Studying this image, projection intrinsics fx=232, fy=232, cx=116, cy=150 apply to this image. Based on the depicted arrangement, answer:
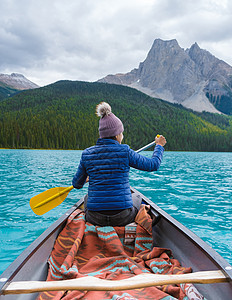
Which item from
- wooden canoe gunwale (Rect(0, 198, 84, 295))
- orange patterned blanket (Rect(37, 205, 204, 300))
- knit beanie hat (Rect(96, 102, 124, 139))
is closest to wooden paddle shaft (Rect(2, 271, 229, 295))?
wooden canoe gunwale (Rect(0, 198, 84, 295))

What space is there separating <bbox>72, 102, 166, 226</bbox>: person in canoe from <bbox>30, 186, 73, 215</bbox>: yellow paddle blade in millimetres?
1766

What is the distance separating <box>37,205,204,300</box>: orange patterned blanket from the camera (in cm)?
208

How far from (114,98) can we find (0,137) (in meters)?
88.9

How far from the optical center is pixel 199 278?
1.87m

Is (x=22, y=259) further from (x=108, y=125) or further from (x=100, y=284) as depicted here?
(x=108, y=125)

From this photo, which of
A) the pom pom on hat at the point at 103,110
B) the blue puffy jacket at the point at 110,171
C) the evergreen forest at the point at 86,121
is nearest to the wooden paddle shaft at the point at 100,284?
the blue puffy jacket at the point at 110,171

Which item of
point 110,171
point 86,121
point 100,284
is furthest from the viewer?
point 86,121

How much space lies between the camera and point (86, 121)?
103 m

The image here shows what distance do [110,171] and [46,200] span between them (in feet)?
7.59

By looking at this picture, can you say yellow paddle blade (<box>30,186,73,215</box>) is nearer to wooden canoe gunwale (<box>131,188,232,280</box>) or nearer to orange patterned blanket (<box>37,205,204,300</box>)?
orange patterned blanket (<box>37,205,204,300</box>)

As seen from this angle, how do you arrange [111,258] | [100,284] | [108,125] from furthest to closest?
[108,125] → [111,258] → [100,284]

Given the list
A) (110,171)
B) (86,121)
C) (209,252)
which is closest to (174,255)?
(209,252)

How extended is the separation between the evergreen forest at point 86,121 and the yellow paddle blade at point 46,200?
78.1 meters

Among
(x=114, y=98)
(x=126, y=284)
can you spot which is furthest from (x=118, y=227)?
(x=114, y=98)
